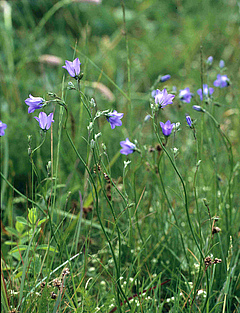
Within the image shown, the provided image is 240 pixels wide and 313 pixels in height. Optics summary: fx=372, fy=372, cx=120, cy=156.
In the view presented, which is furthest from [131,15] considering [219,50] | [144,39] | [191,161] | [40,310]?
[40,310]

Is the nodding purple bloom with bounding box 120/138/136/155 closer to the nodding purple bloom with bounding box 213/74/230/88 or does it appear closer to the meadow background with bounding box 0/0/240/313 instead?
the meadow background with bounding box 0/0/240/313

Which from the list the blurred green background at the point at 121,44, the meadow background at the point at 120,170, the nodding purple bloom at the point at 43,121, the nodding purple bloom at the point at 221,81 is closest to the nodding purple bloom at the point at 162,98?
the meadow background at the point at 120,170

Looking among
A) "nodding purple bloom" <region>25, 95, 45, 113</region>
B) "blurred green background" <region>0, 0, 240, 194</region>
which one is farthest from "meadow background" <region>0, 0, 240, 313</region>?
"nodding purple bloom" <region>25, 95, 45, 113</region>

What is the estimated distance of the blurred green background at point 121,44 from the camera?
3012 millimetres

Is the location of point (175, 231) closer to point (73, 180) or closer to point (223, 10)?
point (73, 180)

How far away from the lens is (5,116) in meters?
2.46

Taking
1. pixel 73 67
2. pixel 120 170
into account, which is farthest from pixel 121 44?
pixel 73 67

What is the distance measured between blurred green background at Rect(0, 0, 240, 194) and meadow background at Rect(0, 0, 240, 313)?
2 cm

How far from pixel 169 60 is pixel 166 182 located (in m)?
2.08

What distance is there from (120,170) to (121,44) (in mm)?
2236

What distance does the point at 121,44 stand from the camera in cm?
407

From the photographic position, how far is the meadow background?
4.44 ft

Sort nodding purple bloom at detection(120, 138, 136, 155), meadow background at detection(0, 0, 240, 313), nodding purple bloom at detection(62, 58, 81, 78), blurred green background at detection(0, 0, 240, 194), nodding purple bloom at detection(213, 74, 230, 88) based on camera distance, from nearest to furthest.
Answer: nodding purple bloom at detection(62, 58, 81, 78) < meadow background at detection(0, 0, 240, 313) < nodding purple bloom at detection(120, 138, 136, 155) < nodding purple bloom at detection(213, 74, 230, 88) < blurred green background at detection(0, 0, 240, 194)

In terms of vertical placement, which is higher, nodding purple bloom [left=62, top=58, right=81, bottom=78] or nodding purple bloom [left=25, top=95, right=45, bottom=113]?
nodding purple bloom [left=62, top=58, right=81, bottom=78]
